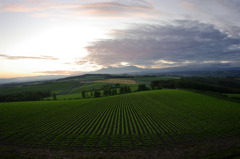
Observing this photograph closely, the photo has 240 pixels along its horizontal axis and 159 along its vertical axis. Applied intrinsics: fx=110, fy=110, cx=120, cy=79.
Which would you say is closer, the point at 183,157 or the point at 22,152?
the point at 183,157

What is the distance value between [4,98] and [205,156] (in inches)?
5037

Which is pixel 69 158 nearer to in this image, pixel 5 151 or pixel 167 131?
pixel 5 151

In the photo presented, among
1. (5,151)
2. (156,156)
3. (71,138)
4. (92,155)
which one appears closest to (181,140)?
(156,156)

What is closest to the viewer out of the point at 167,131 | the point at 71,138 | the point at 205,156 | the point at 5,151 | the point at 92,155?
the point at 205,156

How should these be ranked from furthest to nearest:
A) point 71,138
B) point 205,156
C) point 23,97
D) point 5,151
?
point 23,97 → point 71,138 → point 5,151 → point 205,156

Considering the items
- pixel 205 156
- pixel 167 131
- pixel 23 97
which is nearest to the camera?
pixel 205 156

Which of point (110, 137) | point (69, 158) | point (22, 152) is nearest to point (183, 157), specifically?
point (110, 137)

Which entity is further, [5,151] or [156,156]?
[5,151]

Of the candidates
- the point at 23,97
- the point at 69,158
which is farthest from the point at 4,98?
the point at 69,158

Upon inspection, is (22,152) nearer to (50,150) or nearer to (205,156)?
(50,150)

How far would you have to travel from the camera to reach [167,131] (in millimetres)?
23500

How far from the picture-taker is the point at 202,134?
2216 centimetres

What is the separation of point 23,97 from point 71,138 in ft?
340

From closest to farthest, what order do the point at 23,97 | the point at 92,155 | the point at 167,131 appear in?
the point at 92,155 → the point at 167,131 → the point at 23,97
